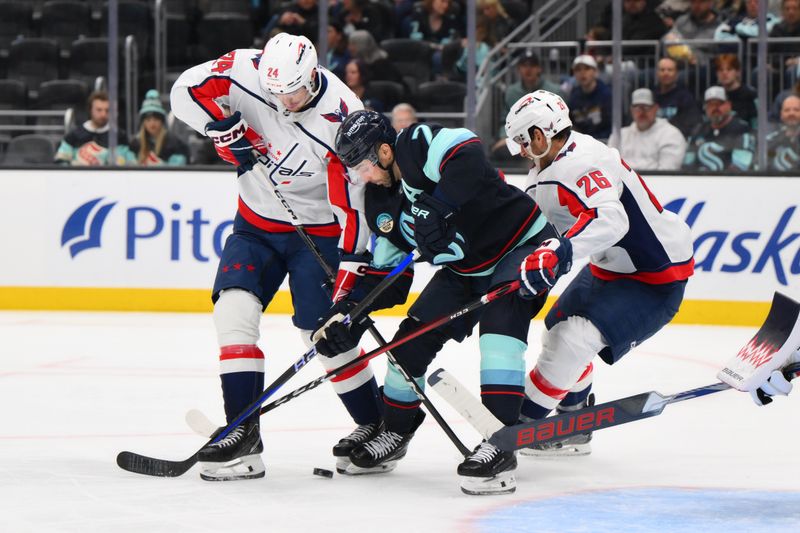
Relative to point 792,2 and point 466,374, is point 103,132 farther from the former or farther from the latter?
point 792,2

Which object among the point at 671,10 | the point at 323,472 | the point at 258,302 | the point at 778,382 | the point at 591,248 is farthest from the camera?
the point at 671,10

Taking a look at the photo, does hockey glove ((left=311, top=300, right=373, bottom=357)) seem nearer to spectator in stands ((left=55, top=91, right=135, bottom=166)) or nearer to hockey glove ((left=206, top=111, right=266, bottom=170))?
hockey glove ((left=206, top=111, right=266, bottom=170))

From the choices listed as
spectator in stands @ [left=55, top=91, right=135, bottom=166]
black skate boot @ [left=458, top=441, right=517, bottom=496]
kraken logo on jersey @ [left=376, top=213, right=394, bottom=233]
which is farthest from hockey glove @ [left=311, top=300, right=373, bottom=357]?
→ spectator in stands @ [left=55, top=91, right=135, bottom=166]

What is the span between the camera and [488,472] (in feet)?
11.1

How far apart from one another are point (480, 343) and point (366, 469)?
51 centimetres

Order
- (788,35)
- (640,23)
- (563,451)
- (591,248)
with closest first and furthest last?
(591,248)
(563,451)
(788,35)
(640,23)

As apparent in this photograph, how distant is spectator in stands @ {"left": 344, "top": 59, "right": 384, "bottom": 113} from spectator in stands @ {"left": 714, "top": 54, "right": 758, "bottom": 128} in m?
1.99

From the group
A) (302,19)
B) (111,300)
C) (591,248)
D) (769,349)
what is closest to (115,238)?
(111,300)

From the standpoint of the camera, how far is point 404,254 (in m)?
3.62

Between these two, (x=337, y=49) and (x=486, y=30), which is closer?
(x=486, y=30)

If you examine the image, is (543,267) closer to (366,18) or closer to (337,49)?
(337,49)

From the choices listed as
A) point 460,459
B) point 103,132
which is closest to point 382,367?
point 460,459

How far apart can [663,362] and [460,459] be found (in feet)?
7.17

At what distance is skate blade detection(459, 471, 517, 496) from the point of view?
11.1ft
